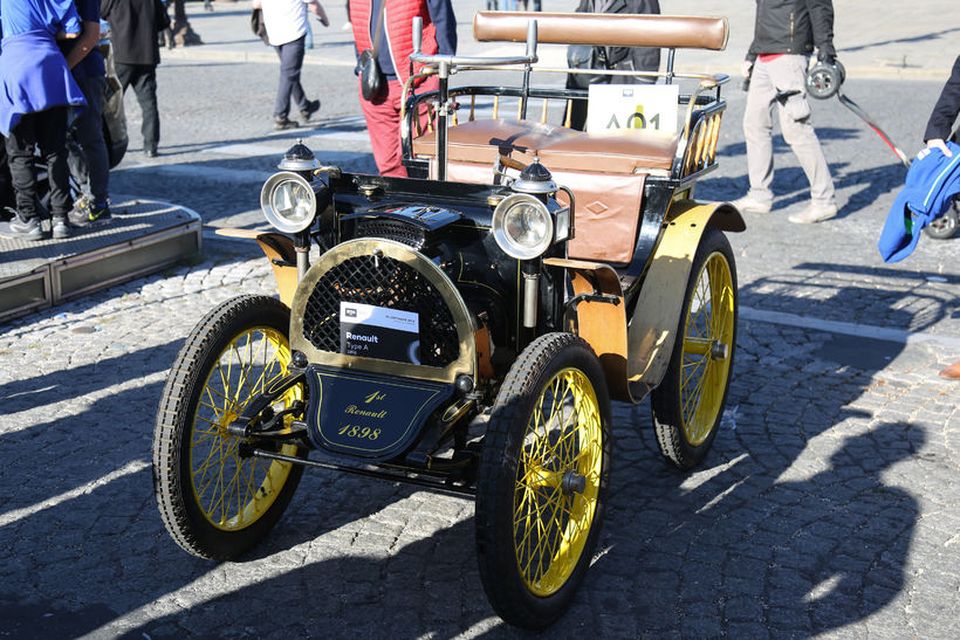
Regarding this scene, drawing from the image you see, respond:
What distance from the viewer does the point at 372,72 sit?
22.0 ft

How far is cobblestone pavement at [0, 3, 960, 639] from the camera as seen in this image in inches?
138

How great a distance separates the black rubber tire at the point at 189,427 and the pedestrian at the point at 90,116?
12.4 ft

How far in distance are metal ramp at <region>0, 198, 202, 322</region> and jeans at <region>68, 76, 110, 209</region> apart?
0.24m

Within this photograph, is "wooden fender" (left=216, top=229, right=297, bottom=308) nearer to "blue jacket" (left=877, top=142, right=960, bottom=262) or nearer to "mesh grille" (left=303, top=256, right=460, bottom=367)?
"mesh grille" (left=303, top=256, right=460, bottom=367)

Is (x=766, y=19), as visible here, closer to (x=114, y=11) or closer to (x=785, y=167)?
(x=785, y=167)

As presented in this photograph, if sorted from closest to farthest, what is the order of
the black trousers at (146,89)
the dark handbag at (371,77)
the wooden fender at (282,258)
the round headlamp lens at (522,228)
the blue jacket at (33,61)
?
1. the round headlamp lens at (522,228)
2. the wooden fender at (282,258)
3. the blue jacket at (33,61)
4. the dark handbag at (371,77)
5. the black trousers at (146,89)

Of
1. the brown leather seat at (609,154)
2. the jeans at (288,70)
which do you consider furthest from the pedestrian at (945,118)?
the jeans at (288,70)

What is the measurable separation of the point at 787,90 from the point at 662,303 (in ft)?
15.4

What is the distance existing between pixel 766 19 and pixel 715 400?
14.5ft

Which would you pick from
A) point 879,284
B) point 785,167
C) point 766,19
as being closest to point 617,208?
point 879,284

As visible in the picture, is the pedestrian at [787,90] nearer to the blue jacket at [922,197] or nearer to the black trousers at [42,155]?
the blue jacket at [922,197]

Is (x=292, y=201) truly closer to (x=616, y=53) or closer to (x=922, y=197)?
(x=922, y=197)

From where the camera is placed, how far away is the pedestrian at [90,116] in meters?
6.76

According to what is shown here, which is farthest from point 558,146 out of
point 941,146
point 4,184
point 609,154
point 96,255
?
point 4,184
